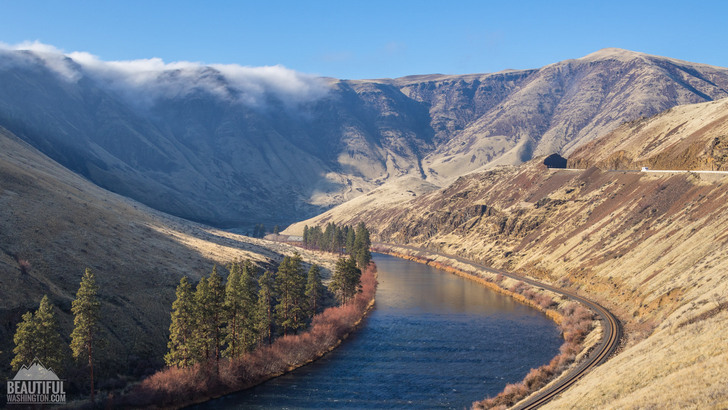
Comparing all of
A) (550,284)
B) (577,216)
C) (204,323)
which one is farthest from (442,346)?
(577,216)

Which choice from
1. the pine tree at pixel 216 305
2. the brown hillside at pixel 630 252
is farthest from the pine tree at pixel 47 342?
the brown hillside at pixel 630 252

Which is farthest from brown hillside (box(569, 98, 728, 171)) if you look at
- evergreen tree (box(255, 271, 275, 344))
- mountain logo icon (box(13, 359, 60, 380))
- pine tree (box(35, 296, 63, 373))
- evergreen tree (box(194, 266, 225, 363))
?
mountain logo icon (box(13, 359, 60, 380))

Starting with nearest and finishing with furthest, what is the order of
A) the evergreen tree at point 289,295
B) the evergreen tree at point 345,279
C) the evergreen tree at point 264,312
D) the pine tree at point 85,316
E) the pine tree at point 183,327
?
the pine tree at point 85,316
the pine tree at point 183,327
the evergreen tree at point 264,312
the evergreen tree at point 289,295
the evergreen tree at point 345,279

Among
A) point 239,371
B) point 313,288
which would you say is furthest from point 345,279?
point 239,371

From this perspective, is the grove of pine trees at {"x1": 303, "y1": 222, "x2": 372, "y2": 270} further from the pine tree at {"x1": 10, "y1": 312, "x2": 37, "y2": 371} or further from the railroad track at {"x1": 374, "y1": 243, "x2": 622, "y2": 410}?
the pine tree at {"x1": 10, "y1": 312, "x2": 37, "y2": 371}

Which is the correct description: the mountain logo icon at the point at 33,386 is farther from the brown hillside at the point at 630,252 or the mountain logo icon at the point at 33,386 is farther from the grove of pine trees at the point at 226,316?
the brown hillside at the point at 630,252

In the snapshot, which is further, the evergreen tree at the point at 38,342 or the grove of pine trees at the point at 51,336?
the grove of pine trees at the point at 51,336

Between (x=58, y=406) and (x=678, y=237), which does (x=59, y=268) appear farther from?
(x=678, y=237)
